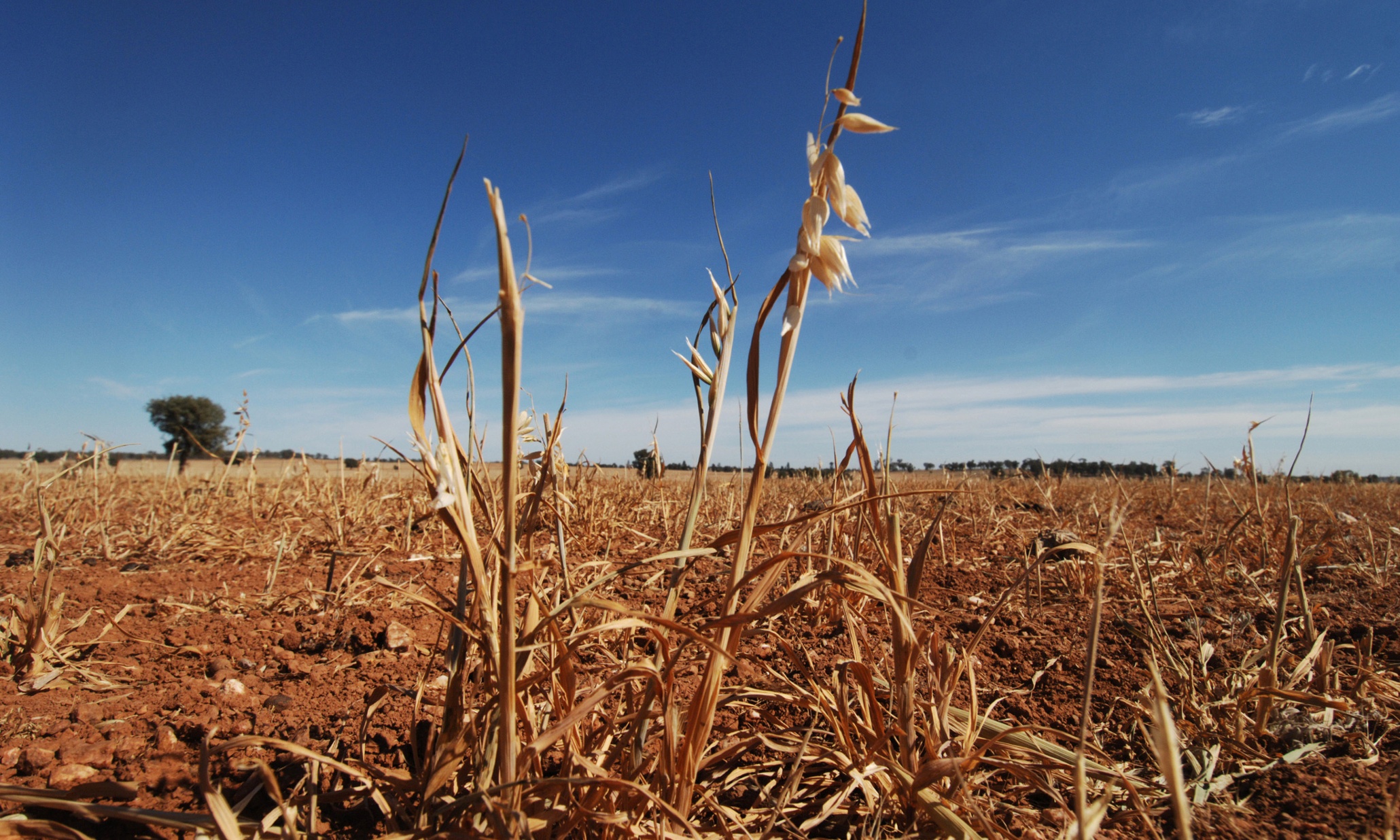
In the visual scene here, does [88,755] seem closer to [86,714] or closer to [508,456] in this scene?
[86,714]

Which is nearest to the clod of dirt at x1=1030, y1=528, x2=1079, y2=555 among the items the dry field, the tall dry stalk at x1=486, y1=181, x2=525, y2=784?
the dry field

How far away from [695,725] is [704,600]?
57.5 inches

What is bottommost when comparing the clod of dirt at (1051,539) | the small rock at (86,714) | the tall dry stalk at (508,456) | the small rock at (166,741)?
the small rock at (86,714)

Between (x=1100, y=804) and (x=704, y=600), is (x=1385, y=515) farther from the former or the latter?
(x=1100, y=804)

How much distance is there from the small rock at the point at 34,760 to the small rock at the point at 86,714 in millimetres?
178

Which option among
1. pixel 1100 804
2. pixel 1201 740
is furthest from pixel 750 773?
pixel 1201 740

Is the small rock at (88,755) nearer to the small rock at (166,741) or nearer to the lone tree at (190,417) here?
the small rock at (166,741)

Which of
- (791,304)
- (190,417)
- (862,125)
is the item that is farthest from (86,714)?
(190,417)

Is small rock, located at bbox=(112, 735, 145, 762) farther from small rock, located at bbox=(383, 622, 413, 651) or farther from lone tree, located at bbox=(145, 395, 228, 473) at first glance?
lone tree, located at bbox=(145, 395, 228, 473)

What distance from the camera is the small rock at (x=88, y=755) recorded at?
110cm

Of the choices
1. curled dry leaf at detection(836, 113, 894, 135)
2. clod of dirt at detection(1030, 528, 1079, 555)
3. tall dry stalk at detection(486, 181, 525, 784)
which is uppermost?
curled dry leaf at detection(836, 113, 894, 135)

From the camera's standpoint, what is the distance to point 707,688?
78 centimetres

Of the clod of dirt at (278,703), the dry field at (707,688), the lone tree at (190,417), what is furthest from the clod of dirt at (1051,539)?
the lone tree at (190,417)

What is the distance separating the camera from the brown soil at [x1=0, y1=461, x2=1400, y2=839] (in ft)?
3.45
